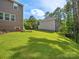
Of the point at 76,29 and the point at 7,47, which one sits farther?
the point at 76,29

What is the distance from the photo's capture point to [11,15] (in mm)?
35000

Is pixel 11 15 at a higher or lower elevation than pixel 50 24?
higher

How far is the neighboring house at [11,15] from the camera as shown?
33344mm

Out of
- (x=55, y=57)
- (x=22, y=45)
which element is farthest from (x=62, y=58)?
(x=22, y=45)

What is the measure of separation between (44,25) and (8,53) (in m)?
43.6

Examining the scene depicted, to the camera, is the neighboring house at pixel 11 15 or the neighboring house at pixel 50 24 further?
the neighboring house at pixel 50 24

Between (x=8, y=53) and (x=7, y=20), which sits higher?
(x=7, y=20)

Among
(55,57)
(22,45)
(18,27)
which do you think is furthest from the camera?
(18,27)

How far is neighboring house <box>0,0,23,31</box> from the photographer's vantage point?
33344 millimetres

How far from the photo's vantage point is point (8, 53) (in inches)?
647

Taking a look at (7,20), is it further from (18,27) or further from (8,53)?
(8,53)

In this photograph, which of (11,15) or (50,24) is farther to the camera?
(50,24)

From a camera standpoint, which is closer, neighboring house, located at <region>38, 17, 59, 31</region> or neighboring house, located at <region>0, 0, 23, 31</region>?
neighboring house, located at <region>0, 0, 23, 31</region>

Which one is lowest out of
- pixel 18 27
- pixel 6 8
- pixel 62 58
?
pixel 62 58
